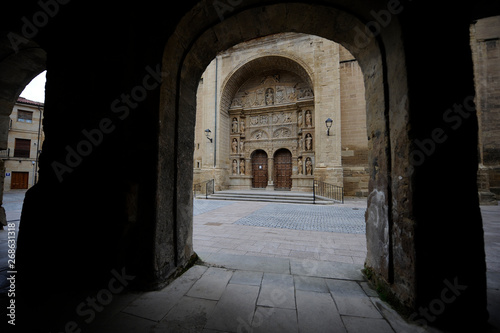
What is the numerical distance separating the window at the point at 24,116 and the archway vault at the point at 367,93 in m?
25.6

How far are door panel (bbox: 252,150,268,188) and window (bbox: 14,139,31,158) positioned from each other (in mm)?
21488

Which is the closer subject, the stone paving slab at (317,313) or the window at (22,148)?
the stone paving slab at (317,313)

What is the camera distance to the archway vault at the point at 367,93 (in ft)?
5.30

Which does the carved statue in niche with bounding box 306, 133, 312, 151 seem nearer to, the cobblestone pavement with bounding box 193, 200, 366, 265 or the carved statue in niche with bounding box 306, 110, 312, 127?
the carved statue in niche with bounding box 306, 110, 312, 127

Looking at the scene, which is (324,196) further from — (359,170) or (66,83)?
(66,83)

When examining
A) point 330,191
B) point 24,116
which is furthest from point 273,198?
point 24,116

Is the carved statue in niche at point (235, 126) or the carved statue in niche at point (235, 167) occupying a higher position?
the carved statue in niche at point (235, 126)

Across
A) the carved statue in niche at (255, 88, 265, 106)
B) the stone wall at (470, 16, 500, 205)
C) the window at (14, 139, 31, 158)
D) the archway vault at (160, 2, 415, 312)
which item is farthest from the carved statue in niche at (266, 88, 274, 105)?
the window at (14, 139, 31, 158)

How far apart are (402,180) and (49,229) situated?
3018 millimetres

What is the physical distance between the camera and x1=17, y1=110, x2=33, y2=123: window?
1784 cm

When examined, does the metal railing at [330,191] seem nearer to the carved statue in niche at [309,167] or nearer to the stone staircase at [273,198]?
the stone staircase at [273,198]

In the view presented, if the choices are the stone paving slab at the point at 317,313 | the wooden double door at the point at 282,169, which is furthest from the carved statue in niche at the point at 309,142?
the stone paving slab at the point at 317,313

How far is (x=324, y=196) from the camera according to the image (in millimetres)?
10289

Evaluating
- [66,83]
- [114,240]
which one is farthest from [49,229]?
[66,83]
